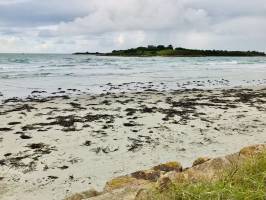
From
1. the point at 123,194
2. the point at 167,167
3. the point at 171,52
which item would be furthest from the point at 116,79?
the point at 171,52

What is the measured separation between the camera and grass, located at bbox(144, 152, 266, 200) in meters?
3.07

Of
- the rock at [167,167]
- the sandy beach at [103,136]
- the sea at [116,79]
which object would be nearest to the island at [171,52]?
the sea at [116,79]

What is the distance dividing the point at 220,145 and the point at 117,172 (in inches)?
Result: 105

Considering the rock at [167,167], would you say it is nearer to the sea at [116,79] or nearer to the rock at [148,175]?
the rock at [148,175]

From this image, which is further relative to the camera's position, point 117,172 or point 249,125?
point 249,125

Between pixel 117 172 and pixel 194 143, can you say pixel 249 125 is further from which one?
pixel 117 172

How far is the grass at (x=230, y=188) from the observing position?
307 cm

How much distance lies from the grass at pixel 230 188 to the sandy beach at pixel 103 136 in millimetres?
3038

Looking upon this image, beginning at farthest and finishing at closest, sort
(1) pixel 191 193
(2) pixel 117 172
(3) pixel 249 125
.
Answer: (3) pixel 249 125
(2) pixel 117 172
(1) pixel 191 193

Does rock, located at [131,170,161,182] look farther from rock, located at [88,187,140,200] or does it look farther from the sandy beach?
the sandy beach

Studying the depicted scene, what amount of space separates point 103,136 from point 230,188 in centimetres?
625

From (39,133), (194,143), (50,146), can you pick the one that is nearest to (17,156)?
(50,146)

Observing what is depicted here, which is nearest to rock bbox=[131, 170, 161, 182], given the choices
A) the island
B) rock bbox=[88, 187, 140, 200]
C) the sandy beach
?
rock bbox=[88, 187, 140, 200]

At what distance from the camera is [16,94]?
1717 centimetres
